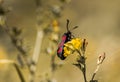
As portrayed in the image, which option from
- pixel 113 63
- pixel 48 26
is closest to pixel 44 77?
pixel 48 26

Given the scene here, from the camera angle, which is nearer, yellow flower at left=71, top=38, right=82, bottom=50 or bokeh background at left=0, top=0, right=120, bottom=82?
yellow flower at left=71, top=38, right=82, bottom=50

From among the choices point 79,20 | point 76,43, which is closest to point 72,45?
point 76,43

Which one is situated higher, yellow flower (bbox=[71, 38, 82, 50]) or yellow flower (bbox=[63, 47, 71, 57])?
yellow flower (bbox=[71, 38, 82, 50])

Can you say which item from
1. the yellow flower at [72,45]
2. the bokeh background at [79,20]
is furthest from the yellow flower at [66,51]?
the bokeh background at [79,20]

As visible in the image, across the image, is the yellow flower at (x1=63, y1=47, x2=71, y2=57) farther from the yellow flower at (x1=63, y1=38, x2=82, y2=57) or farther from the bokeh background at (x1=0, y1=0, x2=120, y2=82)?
the bokeh background at (x1=0, y1=0, x2=120, y2=82)

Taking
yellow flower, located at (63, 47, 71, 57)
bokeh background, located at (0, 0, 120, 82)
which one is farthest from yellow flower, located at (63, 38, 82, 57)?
bokeh background, located at (0, 0, 120, 82)

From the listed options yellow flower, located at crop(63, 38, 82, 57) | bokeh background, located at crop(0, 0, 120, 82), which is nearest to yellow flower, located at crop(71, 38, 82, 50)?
yellow flower, located at crop(63, 38, 82, 57)

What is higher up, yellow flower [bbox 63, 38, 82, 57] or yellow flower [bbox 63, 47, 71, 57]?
yellow flower [bbox 63, 38, 82, 57]

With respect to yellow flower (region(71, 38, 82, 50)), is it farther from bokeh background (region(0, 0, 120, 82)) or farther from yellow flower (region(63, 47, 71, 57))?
bokeh background (region(0, 0, 120, 82))

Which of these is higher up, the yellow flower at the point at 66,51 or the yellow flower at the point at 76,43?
the yellow flower at the point at 76,43

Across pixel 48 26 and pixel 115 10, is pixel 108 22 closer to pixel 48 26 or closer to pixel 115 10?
pixel 115 10

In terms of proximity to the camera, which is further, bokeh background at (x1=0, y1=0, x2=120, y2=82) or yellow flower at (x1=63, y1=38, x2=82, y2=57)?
bokeh background at (x1=0, y1=0, x2=120, y2=82)

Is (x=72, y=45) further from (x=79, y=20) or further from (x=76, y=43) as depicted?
(x=79, y=20)

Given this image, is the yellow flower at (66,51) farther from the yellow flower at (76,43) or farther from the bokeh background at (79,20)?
the bokeh background at (79,20)
